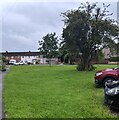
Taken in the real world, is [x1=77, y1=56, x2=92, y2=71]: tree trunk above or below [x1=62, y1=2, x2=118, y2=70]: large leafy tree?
below

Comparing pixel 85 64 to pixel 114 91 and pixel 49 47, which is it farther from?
pixel 49 47

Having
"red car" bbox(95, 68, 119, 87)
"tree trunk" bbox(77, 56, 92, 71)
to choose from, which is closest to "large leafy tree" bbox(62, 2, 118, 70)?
"tree trunk" bbox(77, 56, 92, 71)

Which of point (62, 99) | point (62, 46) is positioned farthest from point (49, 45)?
point (62, 99)

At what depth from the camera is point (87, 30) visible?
37.3 m

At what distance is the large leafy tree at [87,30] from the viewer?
3665 centimetres

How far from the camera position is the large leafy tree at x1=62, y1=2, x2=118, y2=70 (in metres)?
36.6

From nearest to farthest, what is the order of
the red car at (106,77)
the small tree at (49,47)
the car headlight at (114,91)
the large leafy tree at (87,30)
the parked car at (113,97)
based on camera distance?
the parked car at (113,97) < the car headlight at (114,91) < the red car at (106,77) < the large leafy tree at (87,30) < the small tree at (49,47)

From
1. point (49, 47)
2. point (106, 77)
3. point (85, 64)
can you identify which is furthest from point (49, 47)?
point (106, 77)

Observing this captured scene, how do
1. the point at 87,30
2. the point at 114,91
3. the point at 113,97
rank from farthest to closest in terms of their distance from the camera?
1. the point at 87,30
2. the point at 114,91
3. the point at 113,97

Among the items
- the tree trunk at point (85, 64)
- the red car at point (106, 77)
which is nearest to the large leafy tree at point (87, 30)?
the tree trunk at point (85, 64)

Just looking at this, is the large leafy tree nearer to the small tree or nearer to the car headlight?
the car headlight

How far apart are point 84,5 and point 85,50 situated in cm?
550

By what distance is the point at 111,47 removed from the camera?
123 ft

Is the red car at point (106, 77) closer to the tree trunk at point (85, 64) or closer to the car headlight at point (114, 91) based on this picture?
the car headlight at point (114, 91)
